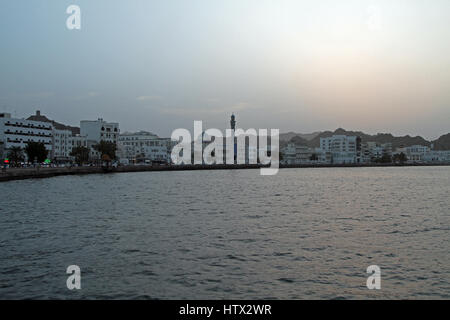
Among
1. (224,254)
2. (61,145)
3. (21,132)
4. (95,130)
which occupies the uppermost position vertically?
(95,130)

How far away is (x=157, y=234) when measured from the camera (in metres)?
22.1

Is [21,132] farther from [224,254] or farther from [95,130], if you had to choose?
[224,254]

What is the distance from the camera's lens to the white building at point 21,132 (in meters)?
110

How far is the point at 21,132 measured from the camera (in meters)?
116

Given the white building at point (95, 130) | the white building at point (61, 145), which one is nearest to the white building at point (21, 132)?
the white building at point (61, 145)

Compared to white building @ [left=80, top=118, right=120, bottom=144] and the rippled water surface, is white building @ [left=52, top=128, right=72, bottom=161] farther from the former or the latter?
the rippled water surface

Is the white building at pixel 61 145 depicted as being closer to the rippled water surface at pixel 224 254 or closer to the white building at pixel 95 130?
the white building at pixel 95 130

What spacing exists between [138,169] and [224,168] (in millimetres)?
59319

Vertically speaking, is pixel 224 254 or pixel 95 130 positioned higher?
pixel 95 130

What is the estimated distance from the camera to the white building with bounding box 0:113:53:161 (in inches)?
4328

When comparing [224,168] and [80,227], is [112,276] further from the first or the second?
[224,168]

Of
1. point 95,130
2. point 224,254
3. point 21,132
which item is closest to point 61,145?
point 95,130

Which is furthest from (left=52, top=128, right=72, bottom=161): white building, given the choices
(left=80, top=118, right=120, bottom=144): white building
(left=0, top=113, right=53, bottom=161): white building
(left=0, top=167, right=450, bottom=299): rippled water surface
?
(left=0, top=167, right=450, bottom=299): rippled water surface
